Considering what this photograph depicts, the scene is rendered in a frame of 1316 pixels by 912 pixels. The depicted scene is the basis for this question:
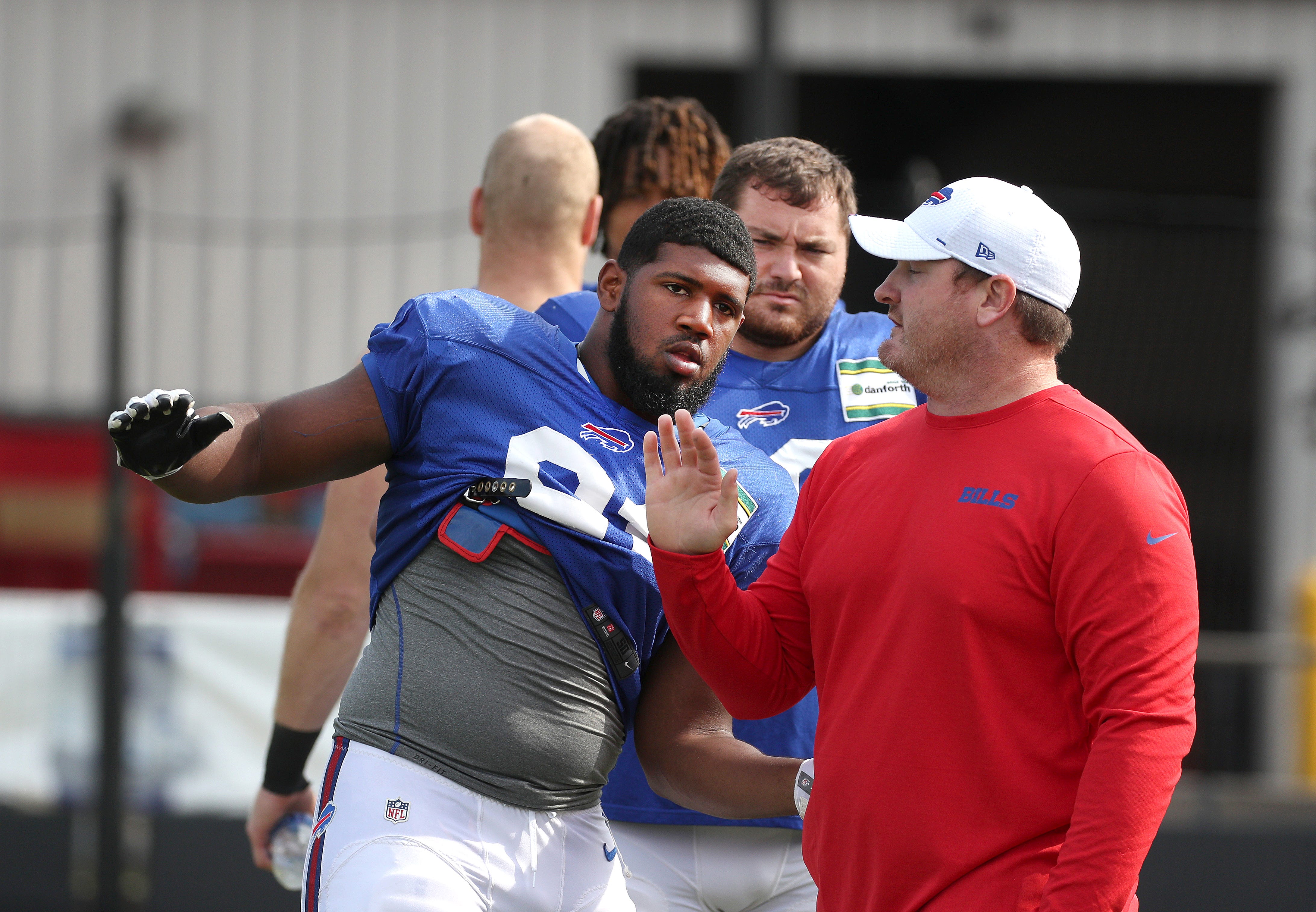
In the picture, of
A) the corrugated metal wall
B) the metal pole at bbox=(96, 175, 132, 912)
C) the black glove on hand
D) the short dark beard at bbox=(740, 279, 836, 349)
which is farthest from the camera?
the corrugated metal wall

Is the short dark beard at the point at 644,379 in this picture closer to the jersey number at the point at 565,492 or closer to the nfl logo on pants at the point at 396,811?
the jersey number at the point at 565,492

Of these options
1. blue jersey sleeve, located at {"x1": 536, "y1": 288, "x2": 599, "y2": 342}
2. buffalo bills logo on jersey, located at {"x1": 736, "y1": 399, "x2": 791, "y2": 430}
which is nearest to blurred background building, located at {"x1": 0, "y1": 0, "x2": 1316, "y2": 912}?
buffalo bills logo on jersey, located at {"x1": 736, "y1": 399, "x2": 791, "y2": 430}

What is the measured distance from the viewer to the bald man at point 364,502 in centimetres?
327

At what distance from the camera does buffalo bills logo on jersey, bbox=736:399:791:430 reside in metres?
3.07

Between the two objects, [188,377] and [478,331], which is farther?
[188,377]

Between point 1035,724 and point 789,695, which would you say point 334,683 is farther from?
point 1035,724

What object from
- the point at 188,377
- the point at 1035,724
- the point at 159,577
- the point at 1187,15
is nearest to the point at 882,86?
the point at 1187,15

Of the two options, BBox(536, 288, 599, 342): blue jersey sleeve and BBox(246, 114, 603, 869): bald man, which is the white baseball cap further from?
BBox(246, 114, 603, 869): bald man

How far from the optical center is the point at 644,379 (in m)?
2.56

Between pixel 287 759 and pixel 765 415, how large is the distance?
4.53 feet

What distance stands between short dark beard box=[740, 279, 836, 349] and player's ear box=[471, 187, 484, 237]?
70 centimetres

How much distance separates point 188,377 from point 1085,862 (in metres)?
6.48

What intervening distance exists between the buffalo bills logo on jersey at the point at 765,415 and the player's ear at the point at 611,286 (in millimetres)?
519

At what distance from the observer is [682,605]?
2383mm
